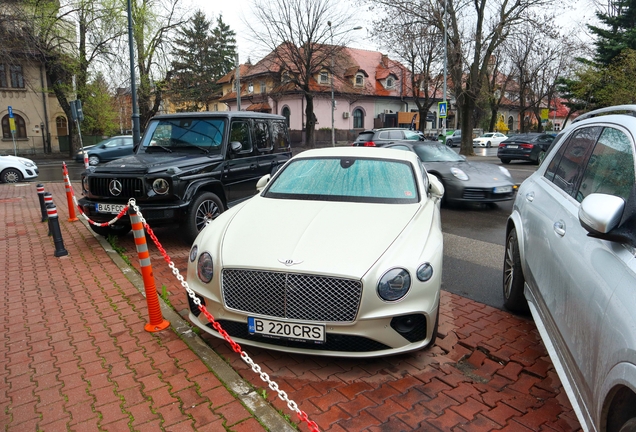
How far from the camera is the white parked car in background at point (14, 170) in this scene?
1605cm

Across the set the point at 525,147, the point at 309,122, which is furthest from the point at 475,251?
the point at 309,122

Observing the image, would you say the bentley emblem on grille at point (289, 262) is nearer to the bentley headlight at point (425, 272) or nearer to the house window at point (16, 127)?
the bentley headlight at point (425, 272)

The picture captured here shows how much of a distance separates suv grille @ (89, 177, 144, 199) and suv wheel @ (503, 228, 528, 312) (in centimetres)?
465

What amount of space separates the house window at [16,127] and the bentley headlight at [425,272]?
4275 cm

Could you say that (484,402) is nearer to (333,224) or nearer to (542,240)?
(542,240)

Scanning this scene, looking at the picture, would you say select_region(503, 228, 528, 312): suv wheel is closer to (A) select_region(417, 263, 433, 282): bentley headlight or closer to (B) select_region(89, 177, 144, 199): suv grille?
(A) select_region(417, 263, 433, 282): bentley headlight

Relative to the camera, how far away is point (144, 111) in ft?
118

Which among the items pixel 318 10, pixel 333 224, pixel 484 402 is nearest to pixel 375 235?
pixel 333 224

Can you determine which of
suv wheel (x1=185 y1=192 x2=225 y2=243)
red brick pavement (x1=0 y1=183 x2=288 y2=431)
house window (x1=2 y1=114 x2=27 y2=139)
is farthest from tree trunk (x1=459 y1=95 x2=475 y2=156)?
house window (x1=2 y1=114 x2=27 y2=139)

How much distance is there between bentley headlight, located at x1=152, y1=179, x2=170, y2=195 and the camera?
616 cm

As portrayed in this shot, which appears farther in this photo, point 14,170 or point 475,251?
point 14,170

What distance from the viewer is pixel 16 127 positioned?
37.1 m

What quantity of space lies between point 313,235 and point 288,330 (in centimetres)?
77

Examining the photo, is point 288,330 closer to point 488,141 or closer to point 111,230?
point 111,230
